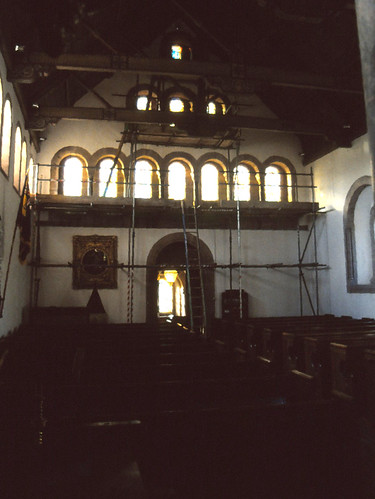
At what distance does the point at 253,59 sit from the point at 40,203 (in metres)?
7.51

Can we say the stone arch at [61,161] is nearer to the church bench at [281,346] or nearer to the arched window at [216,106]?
the arched window at [216,106]

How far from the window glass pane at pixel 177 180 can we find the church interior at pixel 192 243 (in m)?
0.07

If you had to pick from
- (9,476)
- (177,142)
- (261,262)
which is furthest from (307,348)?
(177,142)

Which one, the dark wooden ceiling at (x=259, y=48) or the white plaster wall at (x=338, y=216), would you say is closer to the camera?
the dark wooden ceiling at (x=259, y=48)

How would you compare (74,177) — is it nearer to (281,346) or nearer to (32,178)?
(32,178)

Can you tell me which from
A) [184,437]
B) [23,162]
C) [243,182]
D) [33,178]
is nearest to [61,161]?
[33,178]

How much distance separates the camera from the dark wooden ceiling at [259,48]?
8.54 metres

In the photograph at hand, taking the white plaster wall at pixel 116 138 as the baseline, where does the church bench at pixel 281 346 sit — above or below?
below

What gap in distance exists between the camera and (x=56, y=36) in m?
5.93

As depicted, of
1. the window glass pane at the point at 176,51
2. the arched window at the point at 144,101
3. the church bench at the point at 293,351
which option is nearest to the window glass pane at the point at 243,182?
the arched window at the point at 144,101

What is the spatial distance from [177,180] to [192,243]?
2094 millimetres

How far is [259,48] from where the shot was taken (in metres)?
12.1

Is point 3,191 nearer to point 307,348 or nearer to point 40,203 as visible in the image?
point 40,203

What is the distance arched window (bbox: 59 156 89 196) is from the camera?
492 inches
